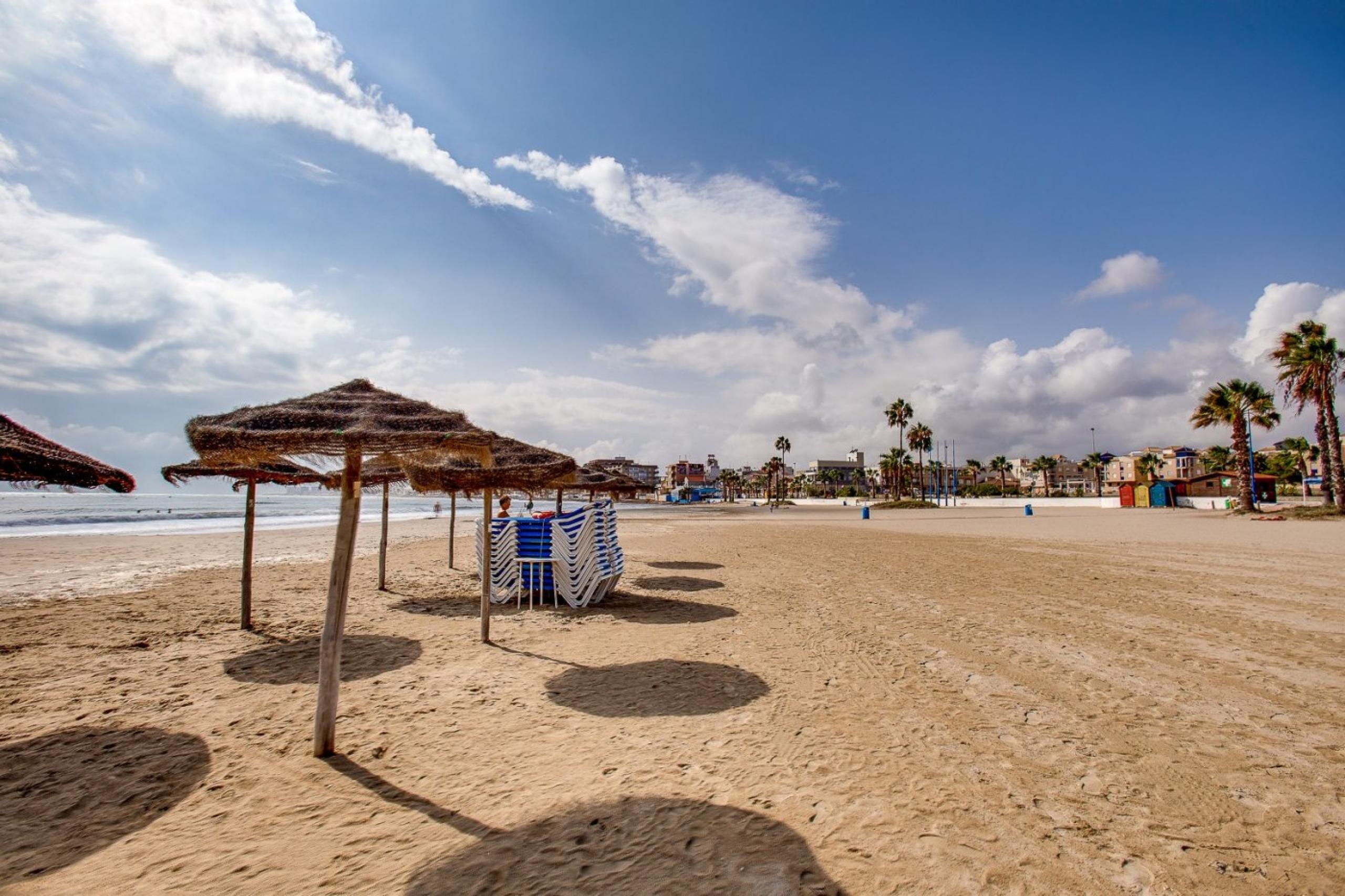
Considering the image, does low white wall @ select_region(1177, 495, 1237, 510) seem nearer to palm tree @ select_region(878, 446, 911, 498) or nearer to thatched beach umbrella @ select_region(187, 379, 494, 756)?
palm tree @ select_region(878, 446, 911, 498)

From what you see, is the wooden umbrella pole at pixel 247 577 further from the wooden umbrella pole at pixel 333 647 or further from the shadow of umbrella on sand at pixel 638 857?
the shadow of umbrella on sand at pixel 638 857

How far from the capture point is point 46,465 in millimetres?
4051

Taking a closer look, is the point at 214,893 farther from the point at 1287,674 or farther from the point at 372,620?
the point at 1287,674

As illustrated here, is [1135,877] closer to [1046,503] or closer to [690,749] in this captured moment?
[690,749]

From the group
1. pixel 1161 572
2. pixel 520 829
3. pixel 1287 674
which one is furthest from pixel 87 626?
pixel 1161 572

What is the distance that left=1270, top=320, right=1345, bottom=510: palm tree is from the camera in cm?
3089

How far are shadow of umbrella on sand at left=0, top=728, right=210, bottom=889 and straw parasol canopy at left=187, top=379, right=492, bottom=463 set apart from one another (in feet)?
7.13

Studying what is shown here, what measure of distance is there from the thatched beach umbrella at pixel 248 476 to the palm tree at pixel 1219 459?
12383cm

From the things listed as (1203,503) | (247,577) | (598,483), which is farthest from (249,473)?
(1203,503)

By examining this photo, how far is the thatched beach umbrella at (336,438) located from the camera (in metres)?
4.11

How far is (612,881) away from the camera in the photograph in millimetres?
2707

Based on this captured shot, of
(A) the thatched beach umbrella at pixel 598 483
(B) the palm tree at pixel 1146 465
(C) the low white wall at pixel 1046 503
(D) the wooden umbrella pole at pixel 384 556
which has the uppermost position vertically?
(B) the palm tree at pixel 1146 465

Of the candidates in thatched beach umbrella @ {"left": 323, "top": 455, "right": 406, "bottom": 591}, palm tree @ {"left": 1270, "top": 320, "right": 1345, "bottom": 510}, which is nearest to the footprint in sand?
thatched beach umbrella @ {"left": 323, "top": 455, "right": 406, "bottom": 591}

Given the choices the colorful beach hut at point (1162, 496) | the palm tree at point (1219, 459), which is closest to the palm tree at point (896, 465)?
the colorful beach hut at point (1162, 496)
